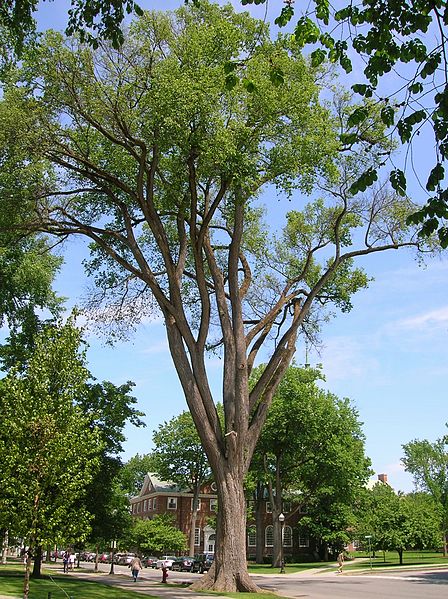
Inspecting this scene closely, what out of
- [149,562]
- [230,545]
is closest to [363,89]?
[230,545]

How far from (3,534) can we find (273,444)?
26.2 m

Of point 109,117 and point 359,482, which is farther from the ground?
point 109,117

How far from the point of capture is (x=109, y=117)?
59.1 ft

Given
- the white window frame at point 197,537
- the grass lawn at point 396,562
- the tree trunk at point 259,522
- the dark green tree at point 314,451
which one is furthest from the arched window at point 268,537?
the dark green tree at point 314,451

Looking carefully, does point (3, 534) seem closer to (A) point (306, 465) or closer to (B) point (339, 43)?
(B) point (339, 43)

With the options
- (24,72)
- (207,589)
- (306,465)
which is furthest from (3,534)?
(306,465)

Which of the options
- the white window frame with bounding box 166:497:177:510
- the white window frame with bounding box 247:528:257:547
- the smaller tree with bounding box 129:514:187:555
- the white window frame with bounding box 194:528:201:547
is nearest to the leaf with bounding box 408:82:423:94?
the smaller tree with bounding box 129:514:187:555

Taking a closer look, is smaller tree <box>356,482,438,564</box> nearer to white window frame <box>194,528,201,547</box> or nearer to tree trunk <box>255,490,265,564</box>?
tree trunk <box>255,490,265,564</box>

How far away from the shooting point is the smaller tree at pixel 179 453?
2307 inches

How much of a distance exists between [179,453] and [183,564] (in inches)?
472

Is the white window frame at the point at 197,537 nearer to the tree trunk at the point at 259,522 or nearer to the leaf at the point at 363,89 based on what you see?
the tree trunk at the point at 259,522

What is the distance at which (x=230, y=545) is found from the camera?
676 inches

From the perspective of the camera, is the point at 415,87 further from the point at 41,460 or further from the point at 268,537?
the point at 268,537

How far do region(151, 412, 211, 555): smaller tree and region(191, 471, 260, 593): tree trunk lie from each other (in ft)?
134
